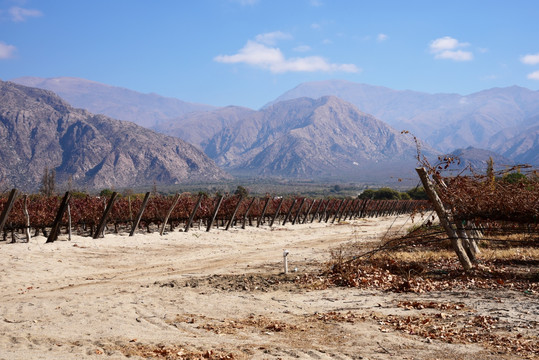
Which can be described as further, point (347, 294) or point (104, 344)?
point (347, 294)

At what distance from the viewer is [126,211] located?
22.1 m

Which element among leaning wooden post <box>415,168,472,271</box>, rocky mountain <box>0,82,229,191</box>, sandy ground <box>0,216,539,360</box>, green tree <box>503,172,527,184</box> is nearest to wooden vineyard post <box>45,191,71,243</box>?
sandy ground <box>0,216,539,360</box>

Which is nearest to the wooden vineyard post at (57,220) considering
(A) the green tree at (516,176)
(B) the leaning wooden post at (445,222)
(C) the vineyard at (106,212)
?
(C) the vineyard at (106,212)

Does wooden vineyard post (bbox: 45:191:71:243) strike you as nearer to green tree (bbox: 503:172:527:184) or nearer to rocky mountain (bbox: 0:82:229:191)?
green tree (bbox: 503:172:527:184)

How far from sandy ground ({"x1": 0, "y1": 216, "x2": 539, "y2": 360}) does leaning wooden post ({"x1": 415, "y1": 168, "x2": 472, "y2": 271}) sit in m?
1.45

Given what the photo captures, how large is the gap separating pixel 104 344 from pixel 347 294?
425 cm

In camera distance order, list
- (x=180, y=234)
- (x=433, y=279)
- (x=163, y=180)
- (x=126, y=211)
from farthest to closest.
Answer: (x=163, y=180), (x=126, y=211), (x=180, y=234), (x=433, y=279)

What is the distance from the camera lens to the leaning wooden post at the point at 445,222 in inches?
360

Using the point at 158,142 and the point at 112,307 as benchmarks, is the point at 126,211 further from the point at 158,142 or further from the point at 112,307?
the point at 158,142

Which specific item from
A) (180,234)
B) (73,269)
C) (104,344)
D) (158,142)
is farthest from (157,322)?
(158,142)

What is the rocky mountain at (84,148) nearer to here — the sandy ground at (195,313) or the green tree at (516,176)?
the sandy ground at (195,313)

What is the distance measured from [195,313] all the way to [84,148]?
169412 mm

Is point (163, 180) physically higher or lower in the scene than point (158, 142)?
lower

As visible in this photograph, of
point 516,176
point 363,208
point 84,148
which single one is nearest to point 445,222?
point 516,176
